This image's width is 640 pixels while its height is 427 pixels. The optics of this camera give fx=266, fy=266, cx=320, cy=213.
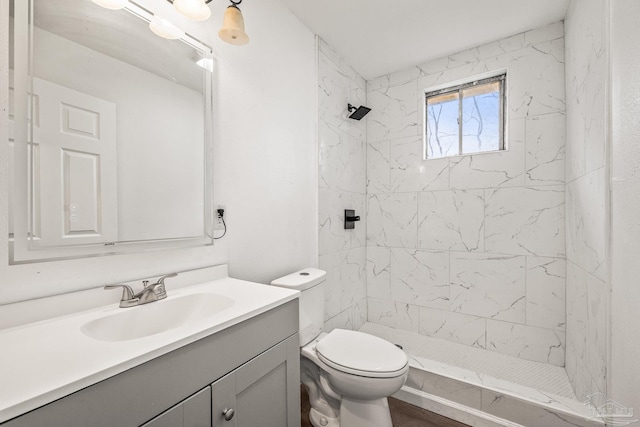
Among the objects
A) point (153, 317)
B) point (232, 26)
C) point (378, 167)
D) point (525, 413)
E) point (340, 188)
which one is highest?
point (232, 26)

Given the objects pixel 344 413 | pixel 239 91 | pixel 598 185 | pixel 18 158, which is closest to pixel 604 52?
pixel 598 185

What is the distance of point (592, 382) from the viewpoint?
4.43 feet

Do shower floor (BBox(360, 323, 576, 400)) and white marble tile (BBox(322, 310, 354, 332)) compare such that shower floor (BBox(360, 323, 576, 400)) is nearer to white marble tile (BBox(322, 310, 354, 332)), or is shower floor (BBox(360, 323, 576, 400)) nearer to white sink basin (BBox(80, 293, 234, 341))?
white marble tile (BBox(322, 310, 354, 332))

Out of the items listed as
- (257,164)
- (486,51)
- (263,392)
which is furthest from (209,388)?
(486,51)

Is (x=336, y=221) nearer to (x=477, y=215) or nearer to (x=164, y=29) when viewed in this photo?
(x=477, y=215)

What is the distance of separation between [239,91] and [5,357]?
4.44ft

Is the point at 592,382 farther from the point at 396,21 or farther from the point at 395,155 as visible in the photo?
the point at 396,21

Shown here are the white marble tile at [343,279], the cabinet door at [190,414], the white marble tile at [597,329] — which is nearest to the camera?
the cabinet door at [190,414]

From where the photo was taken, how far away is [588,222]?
1.43 metres

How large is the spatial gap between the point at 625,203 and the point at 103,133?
1.95 m

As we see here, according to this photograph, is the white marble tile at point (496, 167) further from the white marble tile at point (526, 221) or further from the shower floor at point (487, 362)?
the shower floor at point (487, 362)

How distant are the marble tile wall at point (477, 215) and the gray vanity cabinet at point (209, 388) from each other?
5.53 ft

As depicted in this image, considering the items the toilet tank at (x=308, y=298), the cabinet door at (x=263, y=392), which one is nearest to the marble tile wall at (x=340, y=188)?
the toilet tank at (x=308, y=298)

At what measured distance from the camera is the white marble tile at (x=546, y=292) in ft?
6.31
